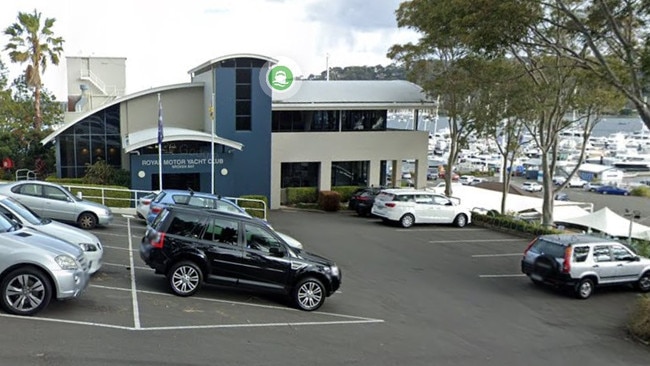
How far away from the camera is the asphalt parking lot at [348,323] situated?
7.36 metres

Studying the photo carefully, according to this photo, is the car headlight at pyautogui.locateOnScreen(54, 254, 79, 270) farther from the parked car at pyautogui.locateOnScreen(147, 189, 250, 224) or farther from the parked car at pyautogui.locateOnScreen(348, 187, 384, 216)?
the parked car at pyautogui.locateOnScreen(348, 187, 384, 216)

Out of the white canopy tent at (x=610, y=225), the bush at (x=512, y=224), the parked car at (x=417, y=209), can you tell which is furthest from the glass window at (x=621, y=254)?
the white canopy tent at (x=610, y=225)

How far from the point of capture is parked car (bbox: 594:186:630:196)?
227 feet

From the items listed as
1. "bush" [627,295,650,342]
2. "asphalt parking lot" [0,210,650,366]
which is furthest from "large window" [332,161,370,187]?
"bush" [627,295,650,342]

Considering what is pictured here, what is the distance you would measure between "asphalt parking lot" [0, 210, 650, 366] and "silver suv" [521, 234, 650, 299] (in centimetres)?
43

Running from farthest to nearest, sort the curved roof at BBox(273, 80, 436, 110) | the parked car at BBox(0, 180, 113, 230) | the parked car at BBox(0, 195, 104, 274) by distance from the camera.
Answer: the curved roof at BBox(273, 80, 436, 110) → the parked car at BBox(0, 180, 113, 230) → the parked car at BBox(0, 195, 104, 274)

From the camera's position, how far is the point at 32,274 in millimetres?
7777

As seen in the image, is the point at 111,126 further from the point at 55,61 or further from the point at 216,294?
the point at 216,294

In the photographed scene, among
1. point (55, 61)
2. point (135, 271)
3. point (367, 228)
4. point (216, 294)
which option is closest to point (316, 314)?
point (216, 294)

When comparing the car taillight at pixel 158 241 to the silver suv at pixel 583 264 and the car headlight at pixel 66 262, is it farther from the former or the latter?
the silver suv at pixel 583 264

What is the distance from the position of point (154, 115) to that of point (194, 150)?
4.48 metres

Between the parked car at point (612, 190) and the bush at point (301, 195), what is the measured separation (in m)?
51.8

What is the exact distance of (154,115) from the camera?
101 ft

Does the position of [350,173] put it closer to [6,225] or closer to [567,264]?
[567,264]
